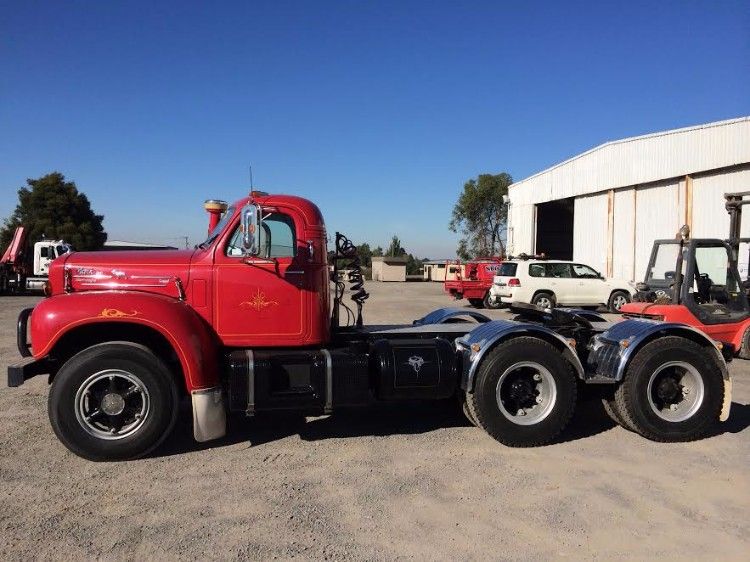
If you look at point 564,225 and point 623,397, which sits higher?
point 564,225

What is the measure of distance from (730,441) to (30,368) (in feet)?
20.9

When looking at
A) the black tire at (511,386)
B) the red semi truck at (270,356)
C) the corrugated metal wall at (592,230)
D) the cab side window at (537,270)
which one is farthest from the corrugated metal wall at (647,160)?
the black tire at (511,386)

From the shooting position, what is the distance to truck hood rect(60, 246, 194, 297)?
518 centimetres

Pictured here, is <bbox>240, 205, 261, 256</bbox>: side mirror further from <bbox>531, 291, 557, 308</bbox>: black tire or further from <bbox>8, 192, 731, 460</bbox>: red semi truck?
<bbox>531, 291, 557, 308</bbox>: black tire

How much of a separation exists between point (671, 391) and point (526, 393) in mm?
1490

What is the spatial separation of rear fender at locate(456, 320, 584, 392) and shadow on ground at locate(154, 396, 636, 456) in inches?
31.3

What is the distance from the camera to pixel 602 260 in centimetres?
2578

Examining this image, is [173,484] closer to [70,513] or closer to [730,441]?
[70,513]

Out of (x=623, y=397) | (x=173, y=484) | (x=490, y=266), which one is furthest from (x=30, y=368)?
(x=490, y=266)

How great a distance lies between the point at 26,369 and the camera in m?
4.82

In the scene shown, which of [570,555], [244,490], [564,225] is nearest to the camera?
[570,555]

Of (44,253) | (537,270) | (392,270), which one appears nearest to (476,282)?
(537,270)

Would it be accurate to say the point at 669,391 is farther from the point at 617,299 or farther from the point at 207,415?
the point at 617,299

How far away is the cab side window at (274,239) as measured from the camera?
5270 millimetres
